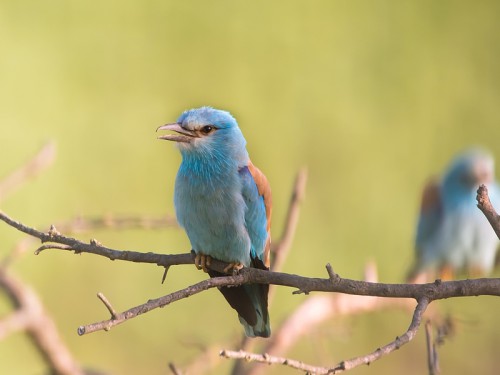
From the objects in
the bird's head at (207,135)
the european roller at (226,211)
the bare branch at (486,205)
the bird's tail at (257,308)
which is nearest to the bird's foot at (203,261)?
the european roller at (226,211)

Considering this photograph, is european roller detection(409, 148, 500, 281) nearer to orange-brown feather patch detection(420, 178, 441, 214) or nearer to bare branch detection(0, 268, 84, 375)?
orange-brown feather patch detection(420, 178, 441, 214)

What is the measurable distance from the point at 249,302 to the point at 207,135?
1.40ft

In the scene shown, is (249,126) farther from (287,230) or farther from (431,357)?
(431,357)

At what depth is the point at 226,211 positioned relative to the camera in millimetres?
2121

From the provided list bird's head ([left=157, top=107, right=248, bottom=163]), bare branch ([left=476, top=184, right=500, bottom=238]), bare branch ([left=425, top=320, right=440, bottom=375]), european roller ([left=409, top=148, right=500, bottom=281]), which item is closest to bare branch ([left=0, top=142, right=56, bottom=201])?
bird's head ([left=157, top=107, right=248, bottom=163])

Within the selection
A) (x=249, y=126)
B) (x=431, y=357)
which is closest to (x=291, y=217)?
(x=431, y=357)

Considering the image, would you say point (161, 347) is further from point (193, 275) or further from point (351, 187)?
point (351, 187)

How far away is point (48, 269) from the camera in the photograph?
4324 millimetres

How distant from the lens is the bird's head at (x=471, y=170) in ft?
14.6

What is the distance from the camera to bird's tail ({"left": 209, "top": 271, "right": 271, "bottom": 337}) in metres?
2.12

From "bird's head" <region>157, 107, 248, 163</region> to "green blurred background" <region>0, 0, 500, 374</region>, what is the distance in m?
1.88

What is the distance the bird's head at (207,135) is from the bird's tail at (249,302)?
12.9 inches

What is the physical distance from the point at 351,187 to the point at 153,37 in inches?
53.6

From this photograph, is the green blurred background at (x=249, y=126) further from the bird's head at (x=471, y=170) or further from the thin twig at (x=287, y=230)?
the thin twig at (x=287, y=230)
